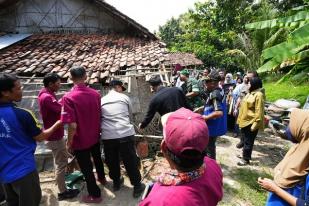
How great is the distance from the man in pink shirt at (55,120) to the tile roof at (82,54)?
1.73m

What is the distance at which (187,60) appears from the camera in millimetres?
21922

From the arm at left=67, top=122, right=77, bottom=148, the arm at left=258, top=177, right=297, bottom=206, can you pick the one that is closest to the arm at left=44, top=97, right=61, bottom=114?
the arm at left=67, top=122, right=77, bottom=148

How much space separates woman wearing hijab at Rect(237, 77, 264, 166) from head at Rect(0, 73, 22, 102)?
4307 mm

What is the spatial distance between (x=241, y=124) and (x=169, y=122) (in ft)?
15.5

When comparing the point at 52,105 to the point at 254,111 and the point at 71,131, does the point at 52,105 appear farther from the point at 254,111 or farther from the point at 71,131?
the point at 254,111

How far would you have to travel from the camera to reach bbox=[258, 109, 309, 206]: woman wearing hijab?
2.28m

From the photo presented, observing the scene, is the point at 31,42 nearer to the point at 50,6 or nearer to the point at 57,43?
the point at 57,43

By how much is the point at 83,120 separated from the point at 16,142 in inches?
50.4

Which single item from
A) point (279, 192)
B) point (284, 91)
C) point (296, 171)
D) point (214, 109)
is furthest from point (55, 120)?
point (284, 91)

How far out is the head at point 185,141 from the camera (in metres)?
1.46

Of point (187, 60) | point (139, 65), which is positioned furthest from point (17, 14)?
point (187, 60)

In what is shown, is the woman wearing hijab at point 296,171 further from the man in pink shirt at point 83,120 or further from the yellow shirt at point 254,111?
the yellow shirt at point 254,111

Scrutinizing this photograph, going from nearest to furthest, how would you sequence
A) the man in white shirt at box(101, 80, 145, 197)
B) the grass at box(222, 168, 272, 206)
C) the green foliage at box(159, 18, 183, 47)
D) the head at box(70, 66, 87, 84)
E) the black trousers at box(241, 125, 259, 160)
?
the head at box(70, 66, 87, 84), the man in white shirt at box(101, 80, 145, 197), the grass at box(222, 168, 272, 206), the black trousers at box(241, 125, 259, 160), the green foliage at box(159, 18, 183, 47)

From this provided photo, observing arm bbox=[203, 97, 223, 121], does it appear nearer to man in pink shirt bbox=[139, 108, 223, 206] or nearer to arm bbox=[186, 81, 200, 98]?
arm bbox=[186, 81, 200, 98]
